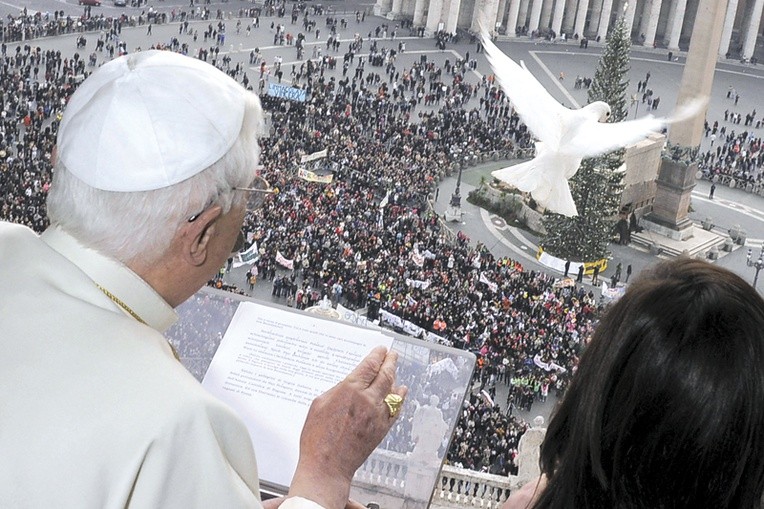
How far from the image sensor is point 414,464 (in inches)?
203

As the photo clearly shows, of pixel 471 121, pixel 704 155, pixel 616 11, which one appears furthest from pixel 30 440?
pixel 616 11

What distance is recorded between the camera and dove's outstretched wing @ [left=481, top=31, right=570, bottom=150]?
127ft

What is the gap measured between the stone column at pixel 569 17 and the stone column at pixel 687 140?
3807cm

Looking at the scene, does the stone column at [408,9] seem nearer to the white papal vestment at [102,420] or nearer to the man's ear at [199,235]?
the man's ear at [199,235]

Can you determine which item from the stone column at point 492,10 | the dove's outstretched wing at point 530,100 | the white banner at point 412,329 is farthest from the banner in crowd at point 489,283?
the stone column at point 492,10

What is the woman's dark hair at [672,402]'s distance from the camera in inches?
131

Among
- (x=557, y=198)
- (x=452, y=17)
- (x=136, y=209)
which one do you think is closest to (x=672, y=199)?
(x=557, y=198)

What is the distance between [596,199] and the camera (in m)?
41.8

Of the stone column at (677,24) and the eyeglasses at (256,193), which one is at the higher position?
the eyeglasses at (256,193)

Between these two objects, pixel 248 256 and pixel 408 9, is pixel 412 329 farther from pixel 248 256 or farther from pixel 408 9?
pixel 408 9

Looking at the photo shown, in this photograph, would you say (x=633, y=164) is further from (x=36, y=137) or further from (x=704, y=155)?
(x=36, y=137)

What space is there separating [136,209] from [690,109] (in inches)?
1661

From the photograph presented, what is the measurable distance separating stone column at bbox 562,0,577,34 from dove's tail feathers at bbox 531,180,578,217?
45.2m

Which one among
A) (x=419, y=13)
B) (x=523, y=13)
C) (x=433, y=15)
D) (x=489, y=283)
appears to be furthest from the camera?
(x=523, y=13)
